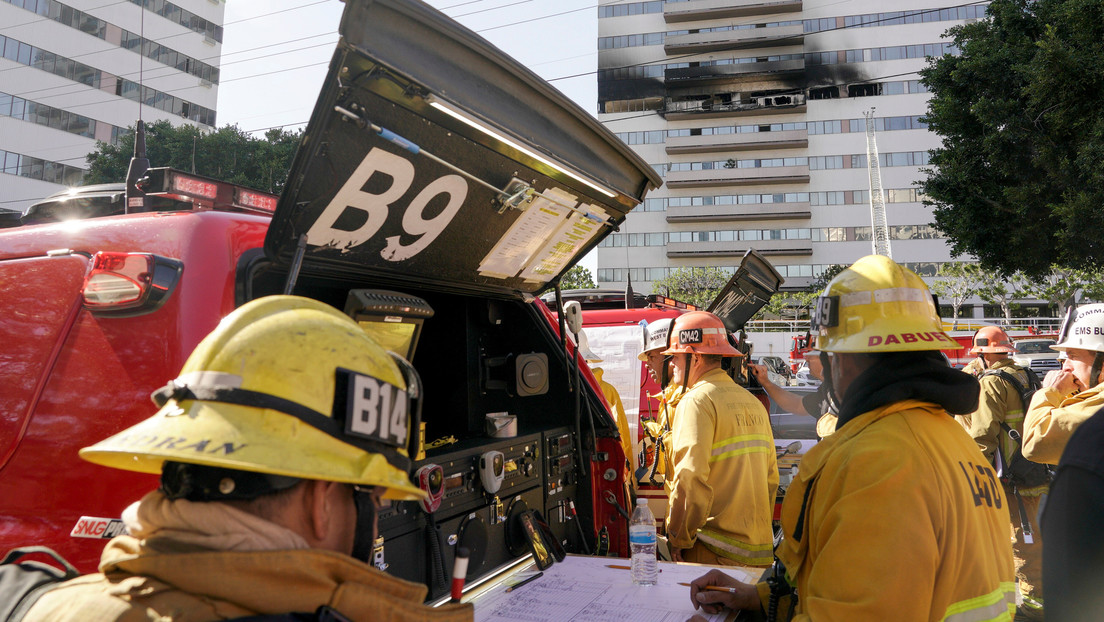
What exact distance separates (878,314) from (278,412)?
5.76ft

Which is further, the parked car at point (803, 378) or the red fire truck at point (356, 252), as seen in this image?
the parked car at point (803, 378)

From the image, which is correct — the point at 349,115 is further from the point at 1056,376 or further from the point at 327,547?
the point at 1056,376

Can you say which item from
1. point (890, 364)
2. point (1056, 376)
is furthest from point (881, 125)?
point (890, 364)

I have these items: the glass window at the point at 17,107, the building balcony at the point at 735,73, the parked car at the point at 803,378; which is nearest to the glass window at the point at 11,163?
the glass window at the point at 17,107

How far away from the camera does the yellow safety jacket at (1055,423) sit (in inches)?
167

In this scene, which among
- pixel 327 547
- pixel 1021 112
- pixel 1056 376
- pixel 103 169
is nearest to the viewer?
pixel 327 547

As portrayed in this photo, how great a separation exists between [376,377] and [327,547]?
0.30 m

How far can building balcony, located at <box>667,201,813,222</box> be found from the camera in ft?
201

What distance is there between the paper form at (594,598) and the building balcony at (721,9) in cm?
6833

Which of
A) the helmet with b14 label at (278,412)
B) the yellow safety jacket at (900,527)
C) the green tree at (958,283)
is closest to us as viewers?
the helmet with b14 label at (278,412)

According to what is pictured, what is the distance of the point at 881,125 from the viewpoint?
194 feet

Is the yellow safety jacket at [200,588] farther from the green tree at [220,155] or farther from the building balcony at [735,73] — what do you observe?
the building balcony at [735,73]

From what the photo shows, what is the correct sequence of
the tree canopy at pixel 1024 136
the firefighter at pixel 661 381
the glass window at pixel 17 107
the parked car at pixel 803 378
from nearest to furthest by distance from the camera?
the firefighter at pixel 661 381, the tree canopy at pixel 1024 136, the parked car at pixel 803 378, the glass window at pixel 17 107

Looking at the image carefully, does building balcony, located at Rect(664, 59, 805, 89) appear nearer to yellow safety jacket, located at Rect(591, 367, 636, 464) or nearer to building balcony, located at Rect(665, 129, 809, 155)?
building balcony, located at Rect(665, 129, 809, 155)
